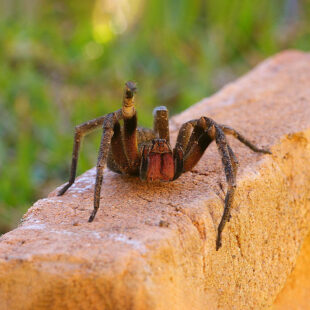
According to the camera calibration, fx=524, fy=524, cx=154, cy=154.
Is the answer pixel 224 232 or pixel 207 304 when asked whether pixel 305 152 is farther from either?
pixel 207 304

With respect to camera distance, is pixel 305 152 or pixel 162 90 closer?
pixel 305 152

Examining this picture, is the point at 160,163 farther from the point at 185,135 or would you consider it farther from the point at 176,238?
the point at 176,238

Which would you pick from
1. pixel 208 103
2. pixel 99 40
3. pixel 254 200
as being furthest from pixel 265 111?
pixel 99 40

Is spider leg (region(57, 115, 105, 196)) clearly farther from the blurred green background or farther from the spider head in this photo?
the blurred green background

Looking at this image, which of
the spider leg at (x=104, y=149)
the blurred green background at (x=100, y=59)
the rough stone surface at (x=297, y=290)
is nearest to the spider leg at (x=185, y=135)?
the spider leg at (x=104, y=149)

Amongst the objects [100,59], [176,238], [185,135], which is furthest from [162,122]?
[100,59]
